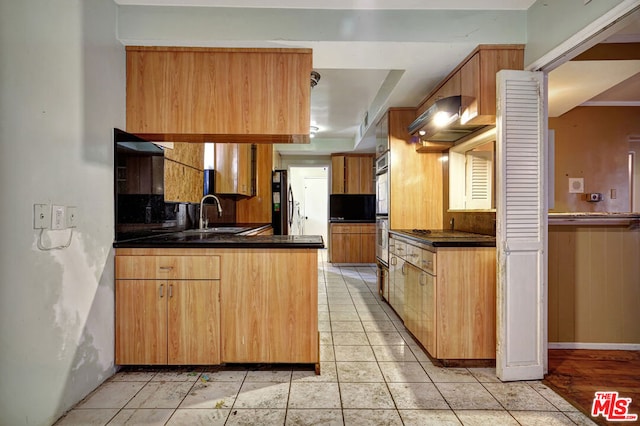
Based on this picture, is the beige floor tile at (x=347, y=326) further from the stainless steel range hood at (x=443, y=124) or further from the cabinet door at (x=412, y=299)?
the stainless steel range hood at (x=443, y=124)

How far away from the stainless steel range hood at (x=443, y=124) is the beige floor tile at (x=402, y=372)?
179 centimetres

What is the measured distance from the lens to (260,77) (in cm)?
234

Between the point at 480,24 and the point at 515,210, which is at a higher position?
the point at 480,24

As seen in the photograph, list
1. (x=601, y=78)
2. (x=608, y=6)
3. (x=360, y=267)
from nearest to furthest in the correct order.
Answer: (x=608, y=6) < (x=601, y=78) < (x=360, y=267)

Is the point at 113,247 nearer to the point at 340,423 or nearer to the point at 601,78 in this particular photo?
the point at 340,423

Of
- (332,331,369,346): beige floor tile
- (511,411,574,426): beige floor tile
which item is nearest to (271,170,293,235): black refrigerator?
(332,331,369,346): beige floor tile

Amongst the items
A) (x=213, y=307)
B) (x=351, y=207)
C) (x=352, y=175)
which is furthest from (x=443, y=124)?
(x=351, y=207)

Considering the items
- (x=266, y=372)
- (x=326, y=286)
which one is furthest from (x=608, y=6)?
(x=326, y=286)

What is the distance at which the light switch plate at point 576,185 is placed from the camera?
3709mm

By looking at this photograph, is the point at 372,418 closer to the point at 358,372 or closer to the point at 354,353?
the point at 358,372

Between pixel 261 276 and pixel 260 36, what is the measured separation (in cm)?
162

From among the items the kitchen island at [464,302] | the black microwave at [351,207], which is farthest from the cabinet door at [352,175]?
the kitchen island at [464,302]

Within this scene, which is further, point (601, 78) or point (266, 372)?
point (601, 78)

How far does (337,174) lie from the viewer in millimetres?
6770
